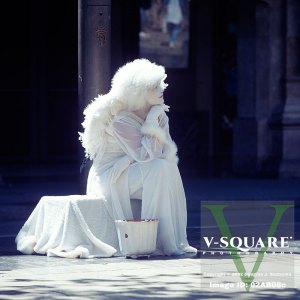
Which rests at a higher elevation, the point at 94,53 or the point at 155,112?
the point at 94,53

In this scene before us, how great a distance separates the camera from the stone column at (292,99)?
20703 mm

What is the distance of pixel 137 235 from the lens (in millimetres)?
10867

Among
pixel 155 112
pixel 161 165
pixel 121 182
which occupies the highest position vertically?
pixel 155 112

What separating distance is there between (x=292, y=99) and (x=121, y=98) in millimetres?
9855

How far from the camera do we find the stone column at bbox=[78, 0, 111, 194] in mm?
12742

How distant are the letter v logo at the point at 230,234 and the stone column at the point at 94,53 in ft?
6.20

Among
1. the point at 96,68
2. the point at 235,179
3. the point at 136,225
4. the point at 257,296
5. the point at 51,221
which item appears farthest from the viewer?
the point at 235,179

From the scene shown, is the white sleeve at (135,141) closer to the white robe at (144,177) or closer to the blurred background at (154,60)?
the white robe at (144,177)

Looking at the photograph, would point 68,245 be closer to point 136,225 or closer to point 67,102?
point 136,225

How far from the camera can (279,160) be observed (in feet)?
68.4

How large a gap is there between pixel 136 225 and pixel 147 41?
1070 centimetres

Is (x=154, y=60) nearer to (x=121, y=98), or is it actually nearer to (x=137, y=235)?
(x=121, y=98)

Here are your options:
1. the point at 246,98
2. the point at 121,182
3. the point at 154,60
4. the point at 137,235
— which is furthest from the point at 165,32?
the point at 137,235

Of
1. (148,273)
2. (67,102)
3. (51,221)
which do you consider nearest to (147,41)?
(67,102)
